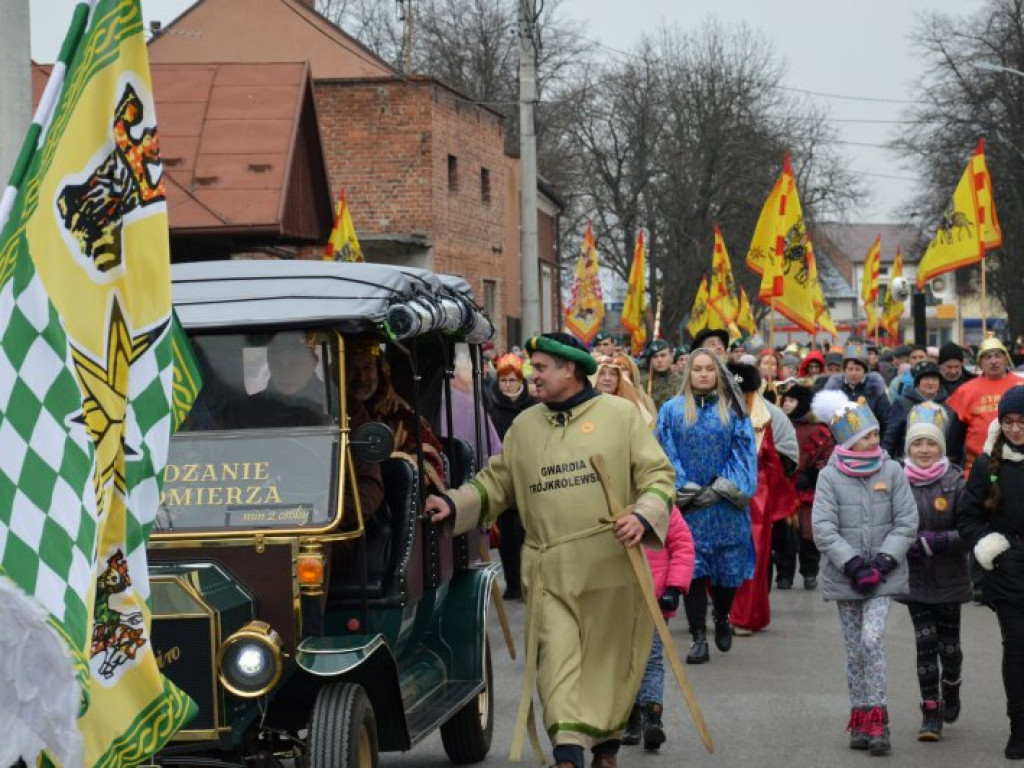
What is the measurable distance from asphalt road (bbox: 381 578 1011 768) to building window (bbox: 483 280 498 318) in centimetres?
2816

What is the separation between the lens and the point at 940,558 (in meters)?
9.90

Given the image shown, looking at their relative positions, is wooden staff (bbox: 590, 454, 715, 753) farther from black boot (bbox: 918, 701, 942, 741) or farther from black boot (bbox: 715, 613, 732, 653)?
black boot (bbox: 715, 613, 732, 653)

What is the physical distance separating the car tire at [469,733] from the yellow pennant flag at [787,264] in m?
16.0

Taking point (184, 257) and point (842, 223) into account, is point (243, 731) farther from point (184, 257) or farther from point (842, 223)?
point (842, 223)

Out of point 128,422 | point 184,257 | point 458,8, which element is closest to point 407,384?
point 128,422

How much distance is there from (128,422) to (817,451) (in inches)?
468

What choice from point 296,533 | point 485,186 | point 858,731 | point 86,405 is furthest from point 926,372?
point 485,186

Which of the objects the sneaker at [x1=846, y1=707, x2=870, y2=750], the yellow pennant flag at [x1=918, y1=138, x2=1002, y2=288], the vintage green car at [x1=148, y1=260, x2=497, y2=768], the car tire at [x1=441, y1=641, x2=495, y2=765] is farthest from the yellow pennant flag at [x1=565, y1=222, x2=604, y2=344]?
the vintage green car at [x1=148, y1=260, x2=497, y2=768]

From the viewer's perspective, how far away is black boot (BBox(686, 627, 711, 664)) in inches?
485

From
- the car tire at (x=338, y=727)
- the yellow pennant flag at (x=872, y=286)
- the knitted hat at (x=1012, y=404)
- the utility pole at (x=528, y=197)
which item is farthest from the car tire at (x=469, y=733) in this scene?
the yellow pennant flag at (x=872, y=286)

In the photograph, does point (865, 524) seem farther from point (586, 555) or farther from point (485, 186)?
point (485, 186)

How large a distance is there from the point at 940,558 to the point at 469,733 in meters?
2.55

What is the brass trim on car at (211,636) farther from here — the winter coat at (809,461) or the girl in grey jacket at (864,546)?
the winter coat at (809,461)

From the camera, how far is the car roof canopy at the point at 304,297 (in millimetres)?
7719
